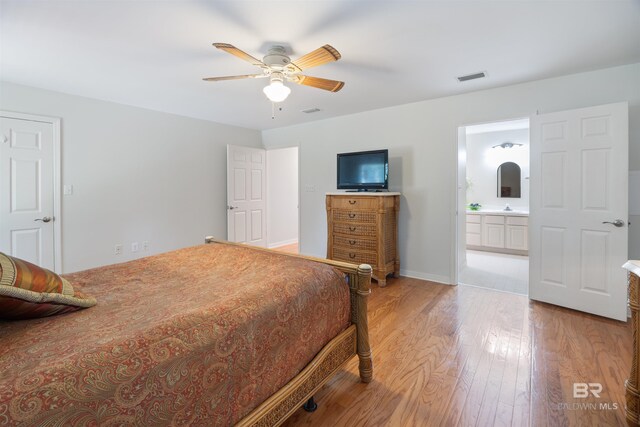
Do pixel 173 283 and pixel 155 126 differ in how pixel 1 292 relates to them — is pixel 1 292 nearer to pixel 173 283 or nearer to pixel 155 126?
pixel 173 283

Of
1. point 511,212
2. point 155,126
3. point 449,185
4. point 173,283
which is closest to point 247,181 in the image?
point 155,126

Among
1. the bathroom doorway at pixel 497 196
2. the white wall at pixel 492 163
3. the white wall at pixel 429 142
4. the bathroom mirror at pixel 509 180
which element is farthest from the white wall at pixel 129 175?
the bathroom mirror at pixel 509 180

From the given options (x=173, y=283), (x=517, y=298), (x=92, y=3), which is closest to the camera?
(x=173, y=283)

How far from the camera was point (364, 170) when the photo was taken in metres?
4.12

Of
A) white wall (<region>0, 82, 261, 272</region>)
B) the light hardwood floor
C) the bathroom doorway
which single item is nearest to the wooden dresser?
the light hardwood floor

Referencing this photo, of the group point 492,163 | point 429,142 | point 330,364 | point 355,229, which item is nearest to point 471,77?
point 429,142

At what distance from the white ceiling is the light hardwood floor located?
91.2 inches

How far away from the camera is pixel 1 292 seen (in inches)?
37.0

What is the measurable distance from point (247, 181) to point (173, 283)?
3.88 m

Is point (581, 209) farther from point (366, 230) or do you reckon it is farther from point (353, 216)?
point (353, 216)

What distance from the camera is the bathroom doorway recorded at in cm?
523

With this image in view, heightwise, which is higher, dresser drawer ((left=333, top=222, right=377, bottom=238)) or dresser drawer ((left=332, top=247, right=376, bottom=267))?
dresser drawer ((left=333, top=222, right=377, bottom=238))

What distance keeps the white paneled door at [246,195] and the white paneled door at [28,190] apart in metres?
2.21

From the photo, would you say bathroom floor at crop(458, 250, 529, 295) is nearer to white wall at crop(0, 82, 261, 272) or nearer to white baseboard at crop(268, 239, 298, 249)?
white baseboard at crop(268, 239, 298, 249)
